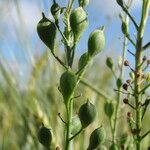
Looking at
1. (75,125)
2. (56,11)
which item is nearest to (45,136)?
(75,125)

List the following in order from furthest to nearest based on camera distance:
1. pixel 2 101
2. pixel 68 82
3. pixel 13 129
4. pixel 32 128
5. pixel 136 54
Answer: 1. pixel 2 101
2. pixel 13 129
3. pixel 32 128
4. pixel 136 54
5. pixel 68 82

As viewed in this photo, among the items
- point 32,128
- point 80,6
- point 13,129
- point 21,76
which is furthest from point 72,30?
point 13,129

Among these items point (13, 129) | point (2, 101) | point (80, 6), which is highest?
point (2, 101)

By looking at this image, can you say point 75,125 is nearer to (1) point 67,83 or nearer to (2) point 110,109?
(1) point 67,83

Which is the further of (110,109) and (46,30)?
(110,109)

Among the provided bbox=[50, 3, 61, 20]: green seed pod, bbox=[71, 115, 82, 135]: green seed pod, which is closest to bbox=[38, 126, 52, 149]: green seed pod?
bbox=[71, 115, 82, 135]: green seed pod

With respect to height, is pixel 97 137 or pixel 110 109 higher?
pixel 110 109

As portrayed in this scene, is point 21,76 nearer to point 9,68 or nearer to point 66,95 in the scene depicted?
point 9,68
